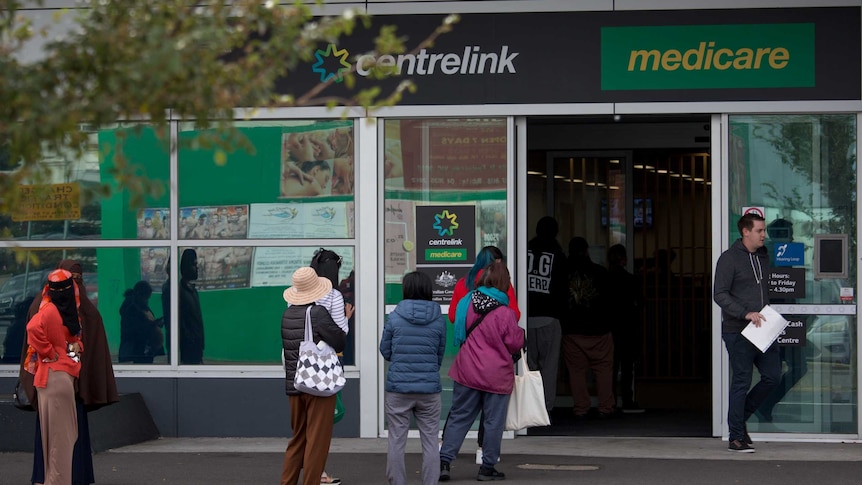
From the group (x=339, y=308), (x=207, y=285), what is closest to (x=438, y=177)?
(x=207, y=285)

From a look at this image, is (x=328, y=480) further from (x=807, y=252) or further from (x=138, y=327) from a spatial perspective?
(x=807, y=252)

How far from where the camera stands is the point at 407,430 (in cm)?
816

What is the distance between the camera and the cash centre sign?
34.4 feet

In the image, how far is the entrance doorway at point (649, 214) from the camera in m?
15.1

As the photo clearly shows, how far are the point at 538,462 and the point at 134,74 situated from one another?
6670mm

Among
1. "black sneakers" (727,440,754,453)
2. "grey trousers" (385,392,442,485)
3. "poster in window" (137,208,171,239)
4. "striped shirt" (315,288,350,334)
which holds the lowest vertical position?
"black sneakers" (727,440,754,453)

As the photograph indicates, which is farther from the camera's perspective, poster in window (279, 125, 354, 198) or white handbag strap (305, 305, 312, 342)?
poster in window (279, 125, 354, 198)

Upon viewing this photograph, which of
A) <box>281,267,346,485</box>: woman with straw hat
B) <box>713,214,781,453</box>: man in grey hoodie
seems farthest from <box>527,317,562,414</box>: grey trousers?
<box>281,267,346,485</box>: woman with straw hat

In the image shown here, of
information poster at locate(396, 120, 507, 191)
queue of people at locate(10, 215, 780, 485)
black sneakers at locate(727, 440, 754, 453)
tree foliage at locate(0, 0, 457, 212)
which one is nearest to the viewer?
tree foliage at locate(0, 0, 457, 212)

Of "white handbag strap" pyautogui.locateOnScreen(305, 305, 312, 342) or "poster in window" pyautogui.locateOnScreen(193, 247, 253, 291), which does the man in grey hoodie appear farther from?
"poster in window" pyautogui.locateOnScreen(193, 247, 253, 291)

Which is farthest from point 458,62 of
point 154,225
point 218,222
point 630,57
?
point 154,225

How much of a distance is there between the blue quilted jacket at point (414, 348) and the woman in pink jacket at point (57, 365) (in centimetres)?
207

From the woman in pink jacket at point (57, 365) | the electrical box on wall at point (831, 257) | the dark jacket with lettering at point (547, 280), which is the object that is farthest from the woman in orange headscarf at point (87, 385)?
the electrical box on wall at point (831, 257)

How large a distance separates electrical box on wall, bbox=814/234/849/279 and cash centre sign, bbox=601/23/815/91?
1363 mm
